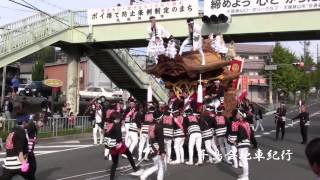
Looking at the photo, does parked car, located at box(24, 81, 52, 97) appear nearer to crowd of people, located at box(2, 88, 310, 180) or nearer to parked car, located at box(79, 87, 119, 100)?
parked car, located at box(79, 87, 119, 100)

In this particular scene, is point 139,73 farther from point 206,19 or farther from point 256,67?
point 256,67

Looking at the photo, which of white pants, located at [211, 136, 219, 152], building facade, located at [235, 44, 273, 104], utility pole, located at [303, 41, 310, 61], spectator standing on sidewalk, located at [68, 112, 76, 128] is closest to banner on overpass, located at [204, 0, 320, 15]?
spectator standing on sidewalk, located at [68, 112, 76, 128]

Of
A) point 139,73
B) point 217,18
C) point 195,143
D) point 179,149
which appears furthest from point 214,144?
point 139,73

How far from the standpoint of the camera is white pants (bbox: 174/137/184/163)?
50.7 feet

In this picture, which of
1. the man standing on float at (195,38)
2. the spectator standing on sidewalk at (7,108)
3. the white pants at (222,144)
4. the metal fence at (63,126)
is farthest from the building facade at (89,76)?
the white pants at (222,144)

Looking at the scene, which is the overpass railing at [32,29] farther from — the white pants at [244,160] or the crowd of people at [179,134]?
the white pants at [244,160]

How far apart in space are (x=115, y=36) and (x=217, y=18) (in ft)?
21.0

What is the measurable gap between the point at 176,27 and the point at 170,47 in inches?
358

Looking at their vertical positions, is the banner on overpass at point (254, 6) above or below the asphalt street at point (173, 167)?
above

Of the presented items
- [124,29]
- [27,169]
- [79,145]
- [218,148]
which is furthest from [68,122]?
[27,169]

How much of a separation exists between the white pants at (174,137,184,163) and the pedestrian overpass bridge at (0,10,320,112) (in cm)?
1096

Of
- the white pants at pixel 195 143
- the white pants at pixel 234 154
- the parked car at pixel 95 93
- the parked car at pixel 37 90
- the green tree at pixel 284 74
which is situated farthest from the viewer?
the green tree at pixel 284 74

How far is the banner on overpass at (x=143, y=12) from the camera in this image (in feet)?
85.7

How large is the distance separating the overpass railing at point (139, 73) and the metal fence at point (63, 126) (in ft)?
20.6
